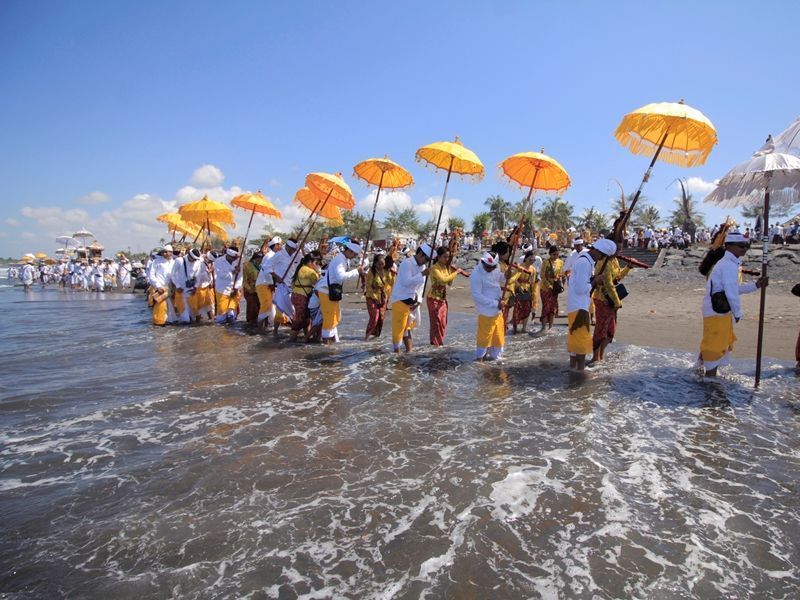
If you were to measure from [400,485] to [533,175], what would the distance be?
247 inches

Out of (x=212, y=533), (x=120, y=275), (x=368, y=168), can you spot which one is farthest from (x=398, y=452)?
(x=120, y=275)

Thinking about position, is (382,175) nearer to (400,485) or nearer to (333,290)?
(333,290)

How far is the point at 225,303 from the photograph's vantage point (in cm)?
1165

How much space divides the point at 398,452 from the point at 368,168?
6.50m

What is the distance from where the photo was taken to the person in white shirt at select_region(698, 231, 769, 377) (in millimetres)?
5750

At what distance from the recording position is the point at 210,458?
4008mm

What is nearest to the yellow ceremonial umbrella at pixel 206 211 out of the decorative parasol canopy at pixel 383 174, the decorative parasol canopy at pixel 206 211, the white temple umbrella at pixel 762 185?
the decorative parasol canopy at pixel 206 211

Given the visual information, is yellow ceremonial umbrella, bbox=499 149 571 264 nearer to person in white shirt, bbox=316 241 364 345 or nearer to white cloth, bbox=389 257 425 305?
white cloth, bbox=389 257 425 305

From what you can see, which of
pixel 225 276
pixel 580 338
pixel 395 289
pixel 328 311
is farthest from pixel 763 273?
pixel 225 276

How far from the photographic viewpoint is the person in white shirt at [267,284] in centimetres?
991

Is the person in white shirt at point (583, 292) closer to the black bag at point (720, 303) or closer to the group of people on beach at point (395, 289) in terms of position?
the group of people on beach at point (395, 289)

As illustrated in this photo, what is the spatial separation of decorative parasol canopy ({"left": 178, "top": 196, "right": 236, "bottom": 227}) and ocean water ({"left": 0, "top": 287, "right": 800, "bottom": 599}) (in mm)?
6065

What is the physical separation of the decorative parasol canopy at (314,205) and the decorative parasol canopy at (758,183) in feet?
23.5

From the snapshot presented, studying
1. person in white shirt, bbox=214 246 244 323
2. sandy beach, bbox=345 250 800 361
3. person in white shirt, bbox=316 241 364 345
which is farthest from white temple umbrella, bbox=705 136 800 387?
person in white shirt, bbox=214 246 244 323
